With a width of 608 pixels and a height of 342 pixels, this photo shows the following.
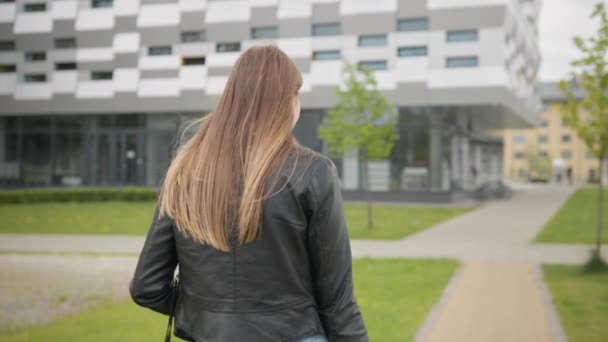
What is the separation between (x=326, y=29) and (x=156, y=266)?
28575 millimetres

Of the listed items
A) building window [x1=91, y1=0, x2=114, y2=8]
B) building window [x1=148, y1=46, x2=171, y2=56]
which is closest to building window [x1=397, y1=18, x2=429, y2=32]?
building window [x1=148, y1=46, x2=171, y2=56]

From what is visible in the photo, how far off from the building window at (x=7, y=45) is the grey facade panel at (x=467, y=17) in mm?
21553

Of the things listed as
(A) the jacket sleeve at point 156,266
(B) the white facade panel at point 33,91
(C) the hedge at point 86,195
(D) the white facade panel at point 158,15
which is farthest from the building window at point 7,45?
(A) the jacket sleeve at point 156,266

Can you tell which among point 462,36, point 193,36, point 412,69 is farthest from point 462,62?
point 193,36

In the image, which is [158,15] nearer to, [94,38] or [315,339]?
[94,38]

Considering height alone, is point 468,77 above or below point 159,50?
below

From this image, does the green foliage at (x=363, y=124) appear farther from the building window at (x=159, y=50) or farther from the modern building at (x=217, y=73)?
the building window at (x=159, y=50)

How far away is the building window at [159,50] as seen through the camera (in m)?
31.4

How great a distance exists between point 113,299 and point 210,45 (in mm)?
24148

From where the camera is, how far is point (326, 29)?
98.1 feet

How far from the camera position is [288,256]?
204 centimetres

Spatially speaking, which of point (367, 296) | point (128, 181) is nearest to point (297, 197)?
point (367, 296)

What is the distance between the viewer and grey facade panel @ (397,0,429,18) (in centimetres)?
2858

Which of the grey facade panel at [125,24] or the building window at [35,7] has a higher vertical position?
the building window at [35,7]
